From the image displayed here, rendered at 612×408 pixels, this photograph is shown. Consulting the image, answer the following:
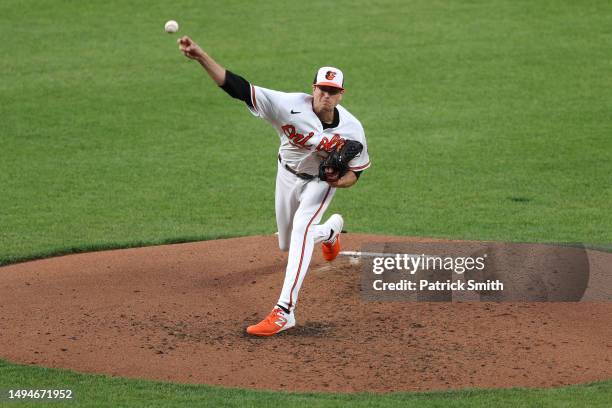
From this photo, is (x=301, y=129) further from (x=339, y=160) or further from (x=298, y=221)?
(x=298, y=221)

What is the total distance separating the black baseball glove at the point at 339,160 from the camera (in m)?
7.93

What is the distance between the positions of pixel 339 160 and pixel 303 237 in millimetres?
599

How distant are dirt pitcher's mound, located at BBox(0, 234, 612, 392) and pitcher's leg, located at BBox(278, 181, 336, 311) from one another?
0.29 m

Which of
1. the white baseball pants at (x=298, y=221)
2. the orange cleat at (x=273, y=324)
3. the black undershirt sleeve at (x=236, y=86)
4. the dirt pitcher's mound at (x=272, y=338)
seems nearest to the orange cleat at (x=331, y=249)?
the dirt pitcher's mound at (x=272, y=338)

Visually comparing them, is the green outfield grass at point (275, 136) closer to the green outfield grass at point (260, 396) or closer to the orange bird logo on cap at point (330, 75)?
the green outfield grass at point (260, 396)

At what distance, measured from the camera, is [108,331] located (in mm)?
7680

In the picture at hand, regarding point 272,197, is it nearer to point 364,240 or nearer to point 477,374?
point 364,240

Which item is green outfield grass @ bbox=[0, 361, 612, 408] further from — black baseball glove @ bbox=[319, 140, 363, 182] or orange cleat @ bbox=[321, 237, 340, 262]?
orange cleat @ bbox=[321, 237, 340, 262]

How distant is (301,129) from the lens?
7.96 m

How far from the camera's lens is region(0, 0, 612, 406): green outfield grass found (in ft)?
35.0

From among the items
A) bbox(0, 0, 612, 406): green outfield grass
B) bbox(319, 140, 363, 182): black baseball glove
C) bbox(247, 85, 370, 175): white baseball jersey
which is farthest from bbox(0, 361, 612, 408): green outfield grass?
bbox(247, 85, 370, 175): white baseball jersey

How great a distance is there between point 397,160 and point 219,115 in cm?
265

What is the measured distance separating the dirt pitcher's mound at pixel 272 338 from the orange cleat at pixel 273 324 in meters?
0.05

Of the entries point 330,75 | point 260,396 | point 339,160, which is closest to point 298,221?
point 339,160
